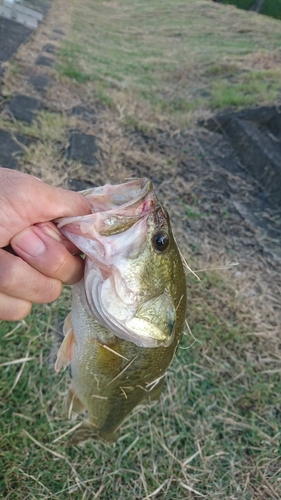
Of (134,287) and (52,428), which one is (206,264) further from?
(134,287)

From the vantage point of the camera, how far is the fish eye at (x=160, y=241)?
1.26 m

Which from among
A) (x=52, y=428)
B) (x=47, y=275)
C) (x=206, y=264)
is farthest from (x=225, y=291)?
(x=47, y=275)

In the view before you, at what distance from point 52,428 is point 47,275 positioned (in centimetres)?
108

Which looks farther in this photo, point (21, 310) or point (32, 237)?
point (21, 310)

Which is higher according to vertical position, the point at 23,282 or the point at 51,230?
the point at 51,230

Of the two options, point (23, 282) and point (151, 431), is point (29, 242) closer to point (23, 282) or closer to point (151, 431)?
point (23, 282)

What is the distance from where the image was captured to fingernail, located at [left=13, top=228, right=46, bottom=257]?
4.21 ft

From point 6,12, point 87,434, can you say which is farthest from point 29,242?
point 6,12

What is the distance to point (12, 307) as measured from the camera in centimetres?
141

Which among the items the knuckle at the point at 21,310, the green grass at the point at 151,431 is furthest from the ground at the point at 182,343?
the knuckle at the point at 21,310

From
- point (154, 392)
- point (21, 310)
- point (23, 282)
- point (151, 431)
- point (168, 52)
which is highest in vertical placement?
point (23, 282)

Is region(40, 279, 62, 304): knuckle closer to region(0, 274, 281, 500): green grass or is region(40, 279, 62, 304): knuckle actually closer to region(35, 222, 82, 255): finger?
region(35, 222, 82, 255): finger

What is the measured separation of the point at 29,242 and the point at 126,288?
313 mm

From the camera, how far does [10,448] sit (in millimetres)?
1989
